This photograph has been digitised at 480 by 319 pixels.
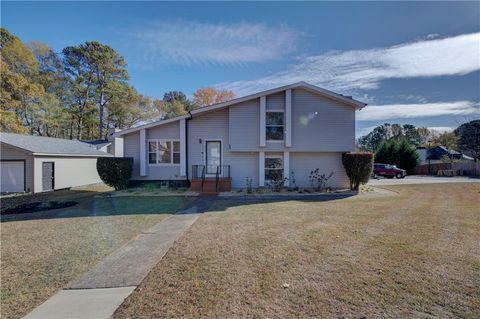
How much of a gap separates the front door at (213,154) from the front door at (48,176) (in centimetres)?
1018

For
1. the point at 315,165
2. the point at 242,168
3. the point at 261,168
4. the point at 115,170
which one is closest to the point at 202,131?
the point at 242,168

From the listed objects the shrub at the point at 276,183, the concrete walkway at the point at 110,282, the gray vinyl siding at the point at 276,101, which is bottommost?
the concrete walkway at the point at 110,282

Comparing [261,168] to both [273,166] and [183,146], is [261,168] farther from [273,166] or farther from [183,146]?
[183,146]

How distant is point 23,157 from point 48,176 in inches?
67.3

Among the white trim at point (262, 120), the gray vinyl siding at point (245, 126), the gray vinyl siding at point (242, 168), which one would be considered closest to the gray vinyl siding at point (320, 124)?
the white trim at point (262, 120)

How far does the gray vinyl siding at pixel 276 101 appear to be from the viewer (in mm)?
14109

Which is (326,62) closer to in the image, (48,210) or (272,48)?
(272,48)

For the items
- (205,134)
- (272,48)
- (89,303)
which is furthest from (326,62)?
(89,303)

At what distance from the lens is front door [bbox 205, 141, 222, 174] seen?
1466cm

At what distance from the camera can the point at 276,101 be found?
14148 millimetres

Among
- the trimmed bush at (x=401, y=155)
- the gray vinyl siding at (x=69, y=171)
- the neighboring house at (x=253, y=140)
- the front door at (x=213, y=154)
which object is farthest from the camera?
the trimmed bush at (x=401, y=155)

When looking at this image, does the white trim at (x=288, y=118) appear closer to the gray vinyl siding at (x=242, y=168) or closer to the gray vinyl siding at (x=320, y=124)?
the gray vinyl siding at (x=320, y=124)

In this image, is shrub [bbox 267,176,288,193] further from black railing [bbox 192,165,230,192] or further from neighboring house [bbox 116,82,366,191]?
black railing [bbox 192,165,230,192]

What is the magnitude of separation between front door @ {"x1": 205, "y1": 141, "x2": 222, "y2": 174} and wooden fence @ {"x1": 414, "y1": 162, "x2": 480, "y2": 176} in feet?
101
